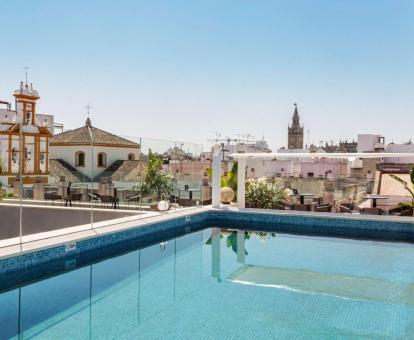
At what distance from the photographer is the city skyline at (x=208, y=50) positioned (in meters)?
15.9

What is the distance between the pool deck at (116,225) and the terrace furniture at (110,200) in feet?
1.41

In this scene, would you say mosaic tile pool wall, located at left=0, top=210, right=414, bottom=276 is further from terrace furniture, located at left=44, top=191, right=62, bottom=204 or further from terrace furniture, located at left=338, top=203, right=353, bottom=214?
terrace furniture, located at left=44, top=191, right=62, bottom=204

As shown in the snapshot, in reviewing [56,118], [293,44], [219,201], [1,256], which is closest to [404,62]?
[293,44]

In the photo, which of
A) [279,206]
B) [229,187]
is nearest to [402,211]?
[279,206]

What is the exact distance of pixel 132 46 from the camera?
1888 centimetres

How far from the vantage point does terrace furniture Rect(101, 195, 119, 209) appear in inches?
457

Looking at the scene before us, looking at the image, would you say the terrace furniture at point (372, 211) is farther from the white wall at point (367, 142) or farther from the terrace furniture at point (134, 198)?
the white wall at point (367, 142)

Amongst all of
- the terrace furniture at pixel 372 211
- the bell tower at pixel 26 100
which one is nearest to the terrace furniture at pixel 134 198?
the terrace furniture at pixel 372 211

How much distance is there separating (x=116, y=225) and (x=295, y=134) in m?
114

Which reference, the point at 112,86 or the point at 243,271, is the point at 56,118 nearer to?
the point at 112,86

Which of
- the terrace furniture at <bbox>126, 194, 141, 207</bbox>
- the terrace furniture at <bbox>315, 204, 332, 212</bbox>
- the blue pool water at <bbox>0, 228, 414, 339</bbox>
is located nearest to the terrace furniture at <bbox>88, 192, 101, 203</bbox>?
the terrace furniture at <bbox>126, 194, 141, 207</bbox>

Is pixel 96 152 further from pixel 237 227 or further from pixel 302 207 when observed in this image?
pixel 302 207

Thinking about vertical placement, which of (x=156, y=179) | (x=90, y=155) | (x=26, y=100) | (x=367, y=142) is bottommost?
(x=156, y=179)

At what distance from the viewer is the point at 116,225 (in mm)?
10750
